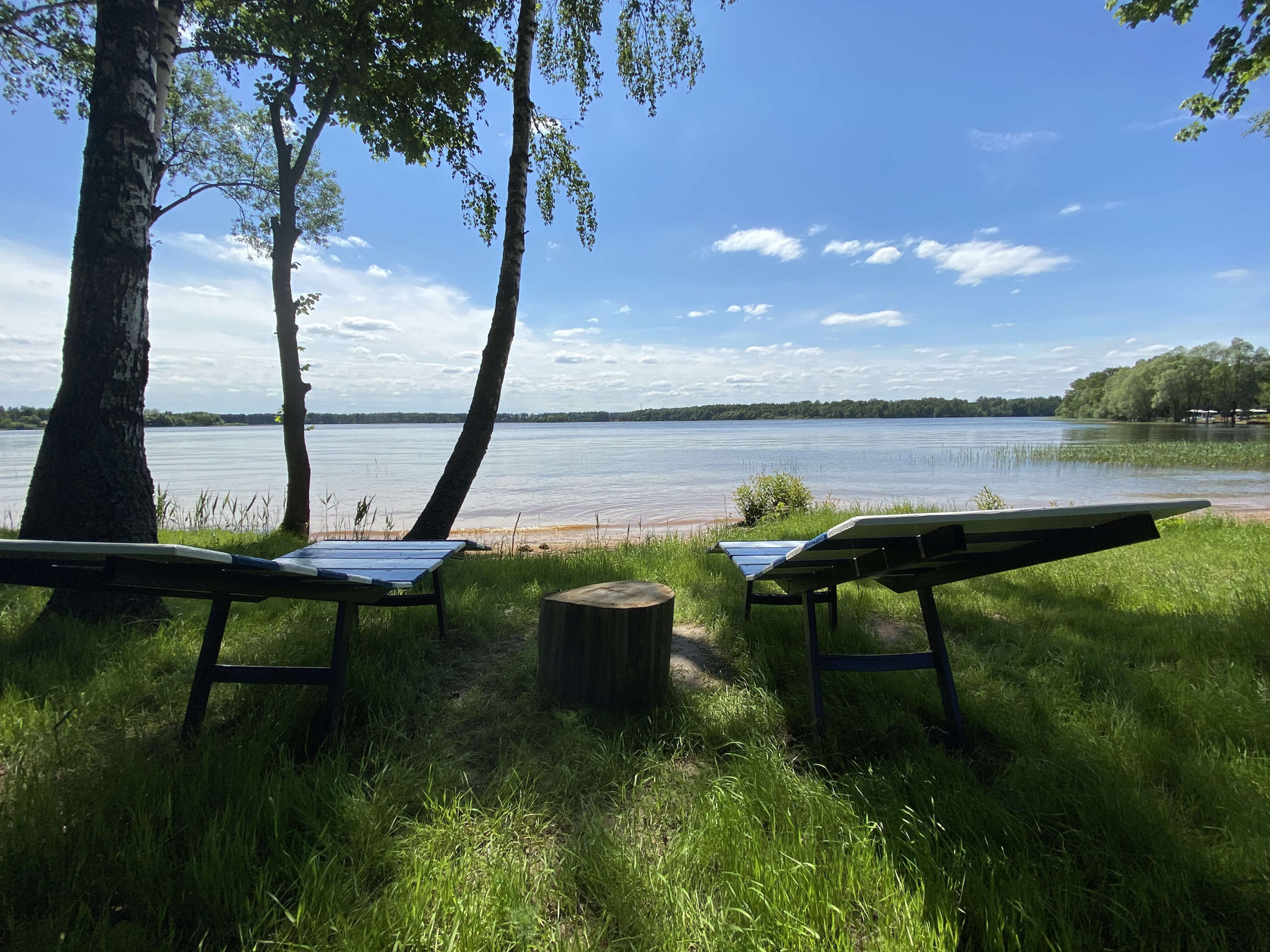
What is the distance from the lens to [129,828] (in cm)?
160

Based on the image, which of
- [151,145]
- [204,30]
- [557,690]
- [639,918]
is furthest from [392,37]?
[639,918]

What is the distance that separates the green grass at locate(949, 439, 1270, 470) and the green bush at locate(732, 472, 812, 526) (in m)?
20.1

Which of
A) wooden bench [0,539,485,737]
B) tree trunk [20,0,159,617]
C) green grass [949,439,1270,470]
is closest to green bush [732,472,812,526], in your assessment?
wooden bench [0,539,485,737]

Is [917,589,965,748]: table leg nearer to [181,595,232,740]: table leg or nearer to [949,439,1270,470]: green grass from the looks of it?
[181,595,232,740]: table leg

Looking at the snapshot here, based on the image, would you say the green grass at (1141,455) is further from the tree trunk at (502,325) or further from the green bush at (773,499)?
the tree trunk at (502,325)

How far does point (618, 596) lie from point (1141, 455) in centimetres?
3341

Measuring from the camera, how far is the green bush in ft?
31.2

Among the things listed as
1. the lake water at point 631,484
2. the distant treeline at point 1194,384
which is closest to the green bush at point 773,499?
the lake water at point 631,484

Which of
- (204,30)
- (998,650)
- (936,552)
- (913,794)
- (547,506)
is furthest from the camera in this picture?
(547,506)

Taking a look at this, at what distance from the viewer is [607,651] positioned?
97.7 inches

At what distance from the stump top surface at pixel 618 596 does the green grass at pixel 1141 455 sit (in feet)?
89.6

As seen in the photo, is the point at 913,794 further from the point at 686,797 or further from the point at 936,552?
the point at 936,552

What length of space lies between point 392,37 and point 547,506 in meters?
9.94

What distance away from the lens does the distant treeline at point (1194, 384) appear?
6153 centimetres
